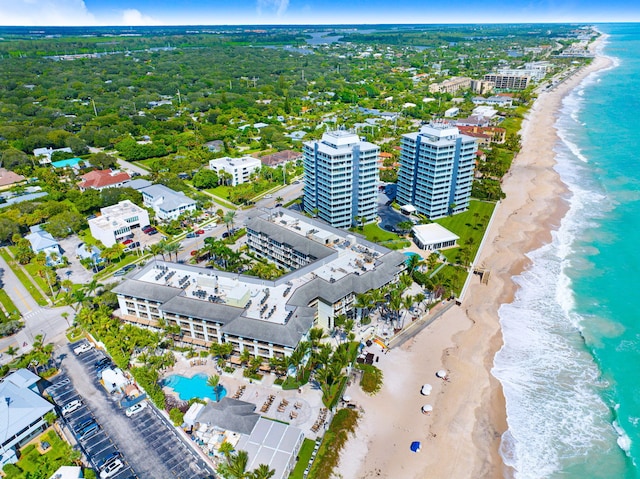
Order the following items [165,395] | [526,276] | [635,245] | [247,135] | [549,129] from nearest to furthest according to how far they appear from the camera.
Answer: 1. [165,395]
2. [526,276]
3. [635,245]
4. [247,135]
5. [549,129]

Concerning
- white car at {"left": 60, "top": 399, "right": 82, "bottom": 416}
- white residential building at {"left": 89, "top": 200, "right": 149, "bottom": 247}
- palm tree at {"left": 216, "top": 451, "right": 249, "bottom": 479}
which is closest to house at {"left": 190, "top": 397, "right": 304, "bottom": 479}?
palm tree at {"left": 216, "top": 451, "right": 249, "bottom": 479}

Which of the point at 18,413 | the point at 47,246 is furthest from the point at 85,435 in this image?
the point at 47,246

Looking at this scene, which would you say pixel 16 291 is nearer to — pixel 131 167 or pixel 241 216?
pixel 241 216

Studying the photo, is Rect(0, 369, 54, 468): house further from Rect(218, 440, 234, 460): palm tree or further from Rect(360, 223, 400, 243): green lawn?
Rect(360, 223, 400, 243): green lawn

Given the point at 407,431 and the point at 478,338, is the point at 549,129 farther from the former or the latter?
the point at 407,431

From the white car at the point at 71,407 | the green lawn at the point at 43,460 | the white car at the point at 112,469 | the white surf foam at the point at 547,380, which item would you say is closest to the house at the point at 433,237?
the white surf foam at the point at 547,380

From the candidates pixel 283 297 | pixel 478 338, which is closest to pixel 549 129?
pixel 478 338

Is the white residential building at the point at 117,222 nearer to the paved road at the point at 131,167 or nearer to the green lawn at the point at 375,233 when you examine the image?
the paved road at the point at 131,167
